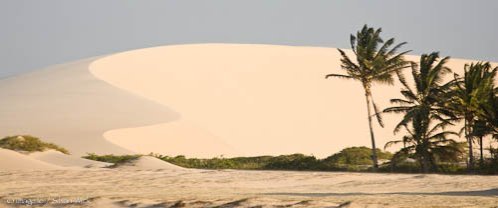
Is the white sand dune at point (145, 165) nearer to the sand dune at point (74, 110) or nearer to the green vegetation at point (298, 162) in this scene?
the green vegetation at point (298, 162)

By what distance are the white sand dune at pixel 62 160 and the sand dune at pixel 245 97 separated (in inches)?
435

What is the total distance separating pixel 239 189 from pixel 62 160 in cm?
1498

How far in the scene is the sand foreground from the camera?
14.6 metres

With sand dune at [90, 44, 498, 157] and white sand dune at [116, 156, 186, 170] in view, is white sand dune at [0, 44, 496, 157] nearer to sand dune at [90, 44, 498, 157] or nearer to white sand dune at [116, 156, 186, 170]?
sand dune at [90, 44, 498, 157]

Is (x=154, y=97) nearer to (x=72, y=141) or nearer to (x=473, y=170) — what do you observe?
(x=72, y=141)

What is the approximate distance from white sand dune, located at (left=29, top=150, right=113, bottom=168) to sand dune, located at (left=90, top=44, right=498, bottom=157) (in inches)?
435

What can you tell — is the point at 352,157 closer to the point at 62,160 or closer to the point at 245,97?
the point at 62,160

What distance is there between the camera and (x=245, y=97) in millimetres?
63250

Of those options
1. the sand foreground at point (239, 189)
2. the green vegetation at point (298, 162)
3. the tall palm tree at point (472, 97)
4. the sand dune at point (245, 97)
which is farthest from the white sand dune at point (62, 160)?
the tall palm tree at point (472, 97)

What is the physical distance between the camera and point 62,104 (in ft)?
185

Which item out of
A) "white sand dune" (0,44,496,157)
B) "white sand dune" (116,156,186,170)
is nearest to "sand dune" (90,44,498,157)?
"white sand dune" (0,44,496,157)

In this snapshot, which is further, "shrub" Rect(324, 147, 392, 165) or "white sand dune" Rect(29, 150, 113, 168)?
"shrub" Rect(324, 147, 392, 165)

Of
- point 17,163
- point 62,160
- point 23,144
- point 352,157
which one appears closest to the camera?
point 17,163

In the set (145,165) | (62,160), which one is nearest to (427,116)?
(145,165)
